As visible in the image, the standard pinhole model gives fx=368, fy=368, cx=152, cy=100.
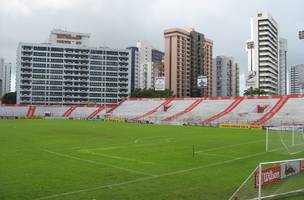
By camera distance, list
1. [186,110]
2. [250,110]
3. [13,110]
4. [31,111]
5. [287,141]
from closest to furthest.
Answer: [287,141] < [250,110] < [186,110] < [13,110] < [31,111]

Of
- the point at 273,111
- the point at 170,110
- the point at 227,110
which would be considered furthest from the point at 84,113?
the point at 273,111

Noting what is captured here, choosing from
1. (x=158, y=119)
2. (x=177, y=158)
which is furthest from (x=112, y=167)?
(x=158, y=119)

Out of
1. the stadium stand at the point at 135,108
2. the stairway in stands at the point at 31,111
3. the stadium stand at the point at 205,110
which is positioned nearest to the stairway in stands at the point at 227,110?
the stadium stand at the point at 205,110

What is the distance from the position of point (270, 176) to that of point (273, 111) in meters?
70.6

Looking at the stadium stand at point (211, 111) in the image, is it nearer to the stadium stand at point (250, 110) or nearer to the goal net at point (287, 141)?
the stadium stand at point (250, 110)

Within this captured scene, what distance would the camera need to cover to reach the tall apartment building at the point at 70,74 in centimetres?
18125

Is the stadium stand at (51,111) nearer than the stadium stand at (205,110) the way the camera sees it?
No

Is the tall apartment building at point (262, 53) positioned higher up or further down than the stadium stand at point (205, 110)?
higher up

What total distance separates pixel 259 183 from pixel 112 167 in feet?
38.0

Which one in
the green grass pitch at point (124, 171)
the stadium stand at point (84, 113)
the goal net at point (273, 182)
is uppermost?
the stadium stand at point (84, 113)

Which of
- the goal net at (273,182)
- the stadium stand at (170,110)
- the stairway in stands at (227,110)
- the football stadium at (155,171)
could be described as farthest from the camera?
the stadium stand at (170,110)

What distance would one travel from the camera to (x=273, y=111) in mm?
81312

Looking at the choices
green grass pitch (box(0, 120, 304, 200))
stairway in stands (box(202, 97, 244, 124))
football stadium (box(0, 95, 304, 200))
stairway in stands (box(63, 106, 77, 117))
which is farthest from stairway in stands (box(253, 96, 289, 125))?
stairway in stands (box(63, 106, 77, 117))

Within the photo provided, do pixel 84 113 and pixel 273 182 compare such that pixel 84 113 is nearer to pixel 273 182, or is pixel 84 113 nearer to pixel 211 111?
pixel 211 111
